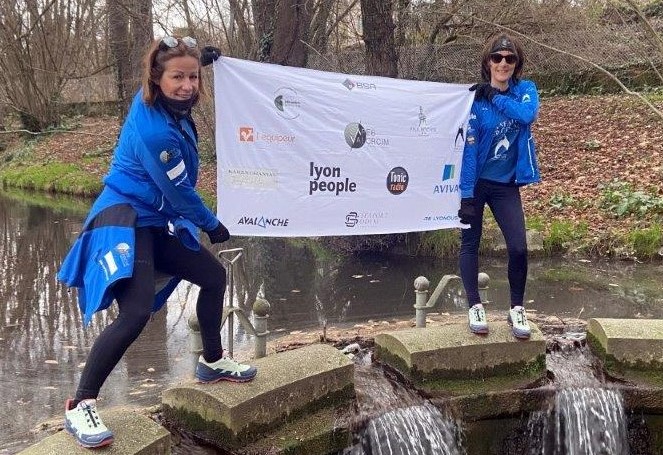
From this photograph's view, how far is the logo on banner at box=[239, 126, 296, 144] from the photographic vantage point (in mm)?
4855

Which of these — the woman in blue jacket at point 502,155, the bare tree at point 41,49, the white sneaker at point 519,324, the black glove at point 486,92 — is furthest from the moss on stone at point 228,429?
the bare tree at point 41,49

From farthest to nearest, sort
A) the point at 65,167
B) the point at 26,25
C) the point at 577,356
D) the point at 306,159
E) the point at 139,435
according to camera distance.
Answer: the point at 26,25, the point at 65,167, the point at 306,159, the point at 577,356, the point at 139,435

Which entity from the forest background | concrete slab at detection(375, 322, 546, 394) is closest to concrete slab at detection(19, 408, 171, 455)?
concrete slab at detection(375, 322, 546, 394)

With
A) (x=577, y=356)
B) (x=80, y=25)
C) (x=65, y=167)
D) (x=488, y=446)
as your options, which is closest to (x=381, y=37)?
(x=577, y=356)

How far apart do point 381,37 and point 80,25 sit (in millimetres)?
17722

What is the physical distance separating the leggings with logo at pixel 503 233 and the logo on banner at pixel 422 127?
1373mm

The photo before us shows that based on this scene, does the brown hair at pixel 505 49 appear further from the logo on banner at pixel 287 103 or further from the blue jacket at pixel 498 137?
the logo on banner at pixel 287 103

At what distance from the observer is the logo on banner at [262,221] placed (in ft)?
16.1

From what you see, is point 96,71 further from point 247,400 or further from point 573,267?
point 247,400

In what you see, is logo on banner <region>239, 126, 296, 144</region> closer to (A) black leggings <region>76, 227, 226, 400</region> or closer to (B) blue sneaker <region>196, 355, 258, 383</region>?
(A) black leggings <region>76, 227, 226, 400</region>

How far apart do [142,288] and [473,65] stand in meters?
11.4

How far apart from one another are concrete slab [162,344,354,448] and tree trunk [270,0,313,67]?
744cm

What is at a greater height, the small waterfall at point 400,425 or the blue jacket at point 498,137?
the blue jacket at point 498,137

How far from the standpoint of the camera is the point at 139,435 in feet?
10.1
